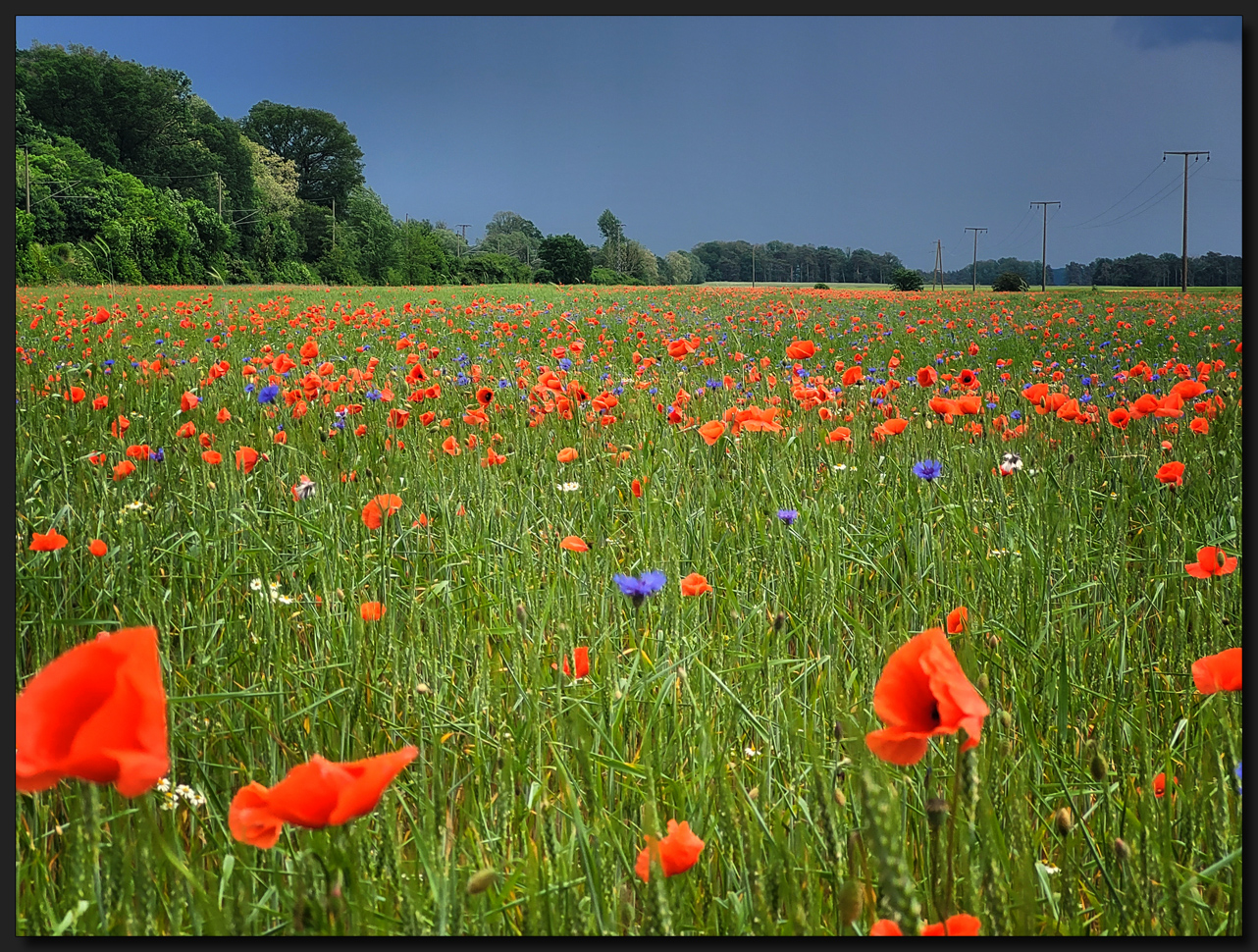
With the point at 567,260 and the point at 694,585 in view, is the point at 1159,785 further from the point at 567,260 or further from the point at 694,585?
the point at 567,260

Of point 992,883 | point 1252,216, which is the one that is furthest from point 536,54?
point 992,883

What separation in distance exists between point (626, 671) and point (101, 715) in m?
0.95

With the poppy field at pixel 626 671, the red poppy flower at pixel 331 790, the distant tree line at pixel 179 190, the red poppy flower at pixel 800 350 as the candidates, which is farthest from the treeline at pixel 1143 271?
the red poppy flower at pixel 331 790

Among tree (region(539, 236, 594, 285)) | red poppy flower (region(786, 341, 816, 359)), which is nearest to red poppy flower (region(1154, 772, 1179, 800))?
red poppy flower (region(786, 341, 816, 359))

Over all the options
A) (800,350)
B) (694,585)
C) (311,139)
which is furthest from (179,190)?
(694,585)

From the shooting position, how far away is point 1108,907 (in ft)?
2.83

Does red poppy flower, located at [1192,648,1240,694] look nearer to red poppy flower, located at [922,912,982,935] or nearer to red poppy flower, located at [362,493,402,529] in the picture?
red poppy flower, located at [922,912,982,935]

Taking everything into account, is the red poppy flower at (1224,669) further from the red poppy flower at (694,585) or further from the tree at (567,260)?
the tree at (567,260)

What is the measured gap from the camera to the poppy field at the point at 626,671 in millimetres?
691

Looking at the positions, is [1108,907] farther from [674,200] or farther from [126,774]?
[674,200]

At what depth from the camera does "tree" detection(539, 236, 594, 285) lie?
22.9 ft

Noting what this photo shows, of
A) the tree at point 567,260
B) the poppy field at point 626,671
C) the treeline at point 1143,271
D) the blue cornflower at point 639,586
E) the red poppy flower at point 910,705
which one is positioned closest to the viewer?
the red poppy flower at point 910,705

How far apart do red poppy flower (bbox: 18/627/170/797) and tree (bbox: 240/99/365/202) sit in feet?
4.08

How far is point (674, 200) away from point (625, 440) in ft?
3.63
